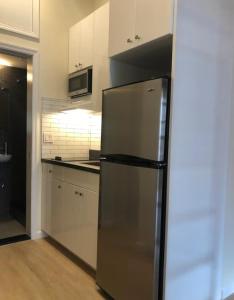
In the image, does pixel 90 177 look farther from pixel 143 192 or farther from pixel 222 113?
pixel 222 113

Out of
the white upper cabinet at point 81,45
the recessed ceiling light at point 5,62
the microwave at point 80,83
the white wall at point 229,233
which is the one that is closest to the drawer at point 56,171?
the microwave at point 80,83

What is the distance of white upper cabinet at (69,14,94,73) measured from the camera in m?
2.63

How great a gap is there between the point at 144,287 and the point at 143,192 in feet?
1.87

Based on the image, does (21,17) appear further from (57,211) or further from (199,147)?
(199,147)

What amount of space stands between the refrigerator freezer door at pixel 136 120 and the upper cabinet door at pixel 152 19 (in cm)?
31

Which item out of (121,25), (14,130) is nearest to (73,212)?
(121,25)

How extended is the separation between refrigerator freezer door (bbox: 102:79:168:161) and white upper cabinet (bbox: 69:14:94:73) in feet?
3.18

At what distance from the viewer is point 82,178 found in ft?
7.56

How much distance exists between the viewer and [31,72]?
2.94 m

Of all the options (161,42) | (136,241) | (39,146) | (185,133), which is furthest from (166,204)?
(39,146)

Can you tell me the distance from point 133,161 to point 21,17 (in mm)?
2144

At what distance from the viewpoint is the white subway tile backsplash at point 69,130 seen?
3.04m

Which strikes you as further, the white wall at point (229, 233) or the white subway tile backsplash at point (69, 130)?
the white subway tile backsplash at point (69, 130)

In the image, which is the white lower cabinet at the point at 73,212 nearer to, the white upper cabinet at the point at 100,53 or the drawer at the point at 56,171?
the drawer at the point at 56,171
